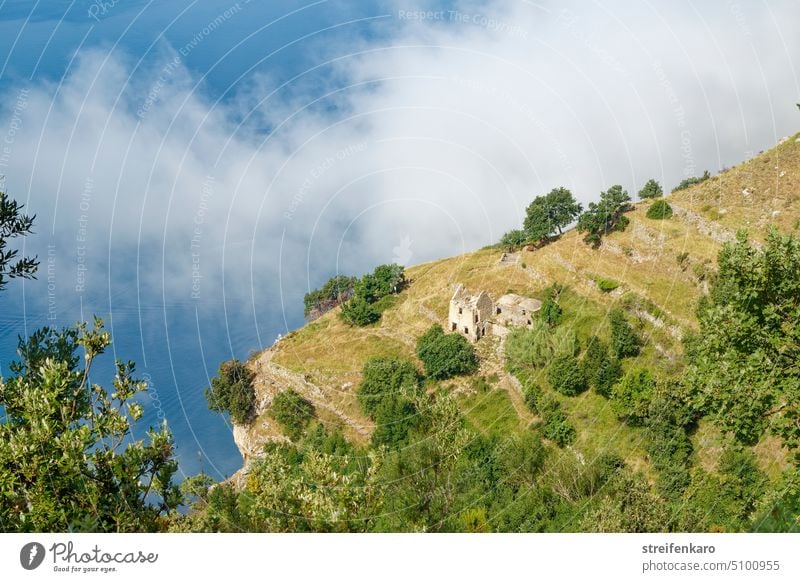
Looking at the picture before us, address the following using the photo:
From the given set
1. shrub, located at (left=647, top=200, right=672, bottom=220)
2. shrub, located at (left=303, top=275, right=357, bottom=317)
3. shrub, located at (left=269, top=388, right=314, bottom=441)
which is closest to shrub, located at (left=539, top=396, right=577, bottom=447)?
shrub, located at (left=269, top=388, right=314, bottom=441)

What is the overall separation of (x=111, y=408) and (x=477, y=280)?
9566 cm

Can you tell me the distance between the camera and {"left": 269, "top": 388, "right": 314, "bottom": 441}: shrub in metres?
97.1

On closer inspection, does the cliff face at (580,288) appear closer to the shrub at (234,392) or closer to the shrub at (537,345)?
the shrub at (234,392)

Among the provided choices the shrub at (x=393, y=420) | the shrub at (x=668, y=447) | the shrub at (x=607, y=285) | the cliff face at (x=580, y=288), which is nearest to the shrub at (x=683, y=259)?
the cliff face at (x=580, y=288)

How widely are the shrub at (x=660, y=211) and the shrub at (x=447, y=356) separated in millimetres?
39752

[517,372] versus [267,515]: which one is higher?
[517,372]

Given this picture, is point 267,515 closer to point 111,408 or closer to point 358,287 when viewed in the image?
point 111,408

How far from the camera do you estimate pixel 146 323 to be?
176 m

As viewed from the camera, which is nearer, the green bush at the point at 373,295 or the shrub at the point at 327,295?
the green bush at the point at 373,295

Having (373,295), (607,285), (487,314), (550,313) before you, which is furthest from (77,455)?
(373,295)

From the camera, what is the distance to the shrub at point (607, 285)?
9300 centimetres

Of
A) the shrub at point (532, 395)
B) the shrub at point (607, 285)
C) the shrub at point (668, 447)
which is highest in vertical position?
the shrub at point (607, 285)
